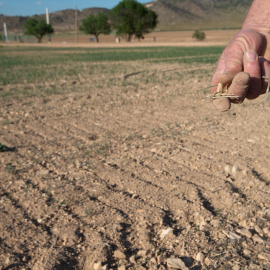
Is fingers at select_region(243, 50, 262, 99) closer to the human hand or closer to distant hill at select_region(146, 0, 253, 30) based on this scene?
the human hand

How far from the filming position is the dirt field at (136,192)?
2.81 metres

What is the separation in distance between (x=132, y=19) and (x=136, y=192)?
260 feet

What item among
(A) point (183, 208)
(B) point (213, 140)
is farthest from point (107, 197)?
(B) point (213, 140)

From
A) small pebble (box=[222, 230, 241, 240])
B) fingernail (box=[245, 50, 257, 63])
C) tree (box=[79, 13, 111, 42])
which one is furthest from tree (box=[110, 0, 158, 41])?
fingernail (box=[245, 50, 257, 63])

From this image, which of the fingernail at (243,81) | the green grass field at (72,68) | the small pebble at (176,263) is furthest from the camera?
the green grass field at (72,68)

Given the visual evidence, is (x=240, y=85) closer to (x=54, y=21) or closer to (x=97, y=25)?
(x=97, y=25)

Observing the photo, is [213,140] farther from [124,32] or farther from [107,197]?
[124,32]

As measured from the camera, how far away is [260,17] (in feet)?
8.09

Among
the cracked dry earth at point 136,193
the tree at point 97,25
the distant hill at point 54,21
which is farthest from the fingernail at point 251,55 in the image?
the distant hill at point 54,21

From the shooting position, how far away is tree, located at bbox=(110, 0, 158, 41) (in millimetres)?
76750

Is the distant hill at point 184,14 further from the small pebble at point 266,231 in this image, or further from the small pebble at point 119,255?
the small pebble at point 119,255

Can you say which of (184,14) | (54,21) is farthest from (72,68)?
(54,21)

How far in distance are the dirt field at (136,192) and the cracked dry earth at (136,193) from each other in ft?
0.04

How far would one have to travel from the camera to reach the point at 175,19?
6481 inches
